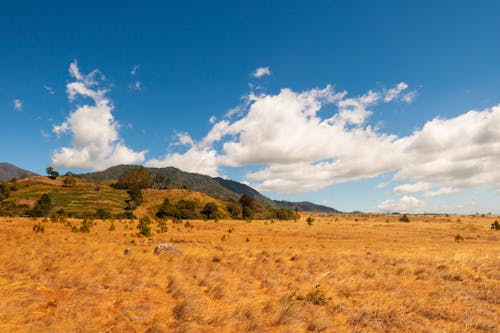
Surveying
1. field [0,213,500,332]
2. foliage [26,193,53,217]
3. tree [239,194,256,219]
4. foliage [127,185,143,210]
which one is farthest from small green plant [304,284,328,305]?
foliage [127,185,143,210]

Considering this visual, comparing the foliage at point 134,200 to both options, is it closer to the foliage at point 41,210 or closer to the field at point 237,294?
the foliage at point 41,210

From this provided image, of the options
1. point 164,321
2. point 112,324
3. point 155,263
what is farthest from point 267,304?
point 155,263

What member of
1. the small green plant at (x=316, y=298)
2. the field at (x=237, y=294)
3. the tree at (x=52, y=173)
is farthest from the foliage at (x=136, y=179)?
the small green plant at (x=316, y=298)

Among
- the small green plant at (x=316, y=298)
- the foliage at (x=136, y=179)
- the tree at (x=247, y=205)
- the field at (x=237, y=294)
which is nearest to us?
the field at (x=237, y=294)

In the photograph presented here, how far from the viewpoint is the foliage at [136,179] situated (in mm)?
147387

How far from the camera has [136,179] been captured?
14925 centimetres

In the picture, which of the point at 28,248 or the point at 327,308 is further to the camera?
the point at 28,248

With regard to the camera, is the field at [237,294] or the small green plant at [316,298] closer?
the field at [237,294]

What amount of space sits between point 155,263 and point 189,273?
230 centimetres

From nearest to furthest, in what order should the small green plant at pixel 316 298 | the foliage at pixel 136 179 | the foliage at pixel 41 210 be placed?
the small green plant at pixel 316 298, the foliage at pixel 41 210, the foliage at pixel 136 179

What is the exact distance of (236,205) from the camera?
4218 inches

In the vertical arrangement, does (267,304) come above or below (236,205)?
below

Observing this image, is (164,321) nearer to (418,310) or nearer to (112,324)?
(112,324)

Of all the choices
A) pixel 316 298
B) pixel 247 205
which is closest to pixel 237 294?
pixel 316 298
